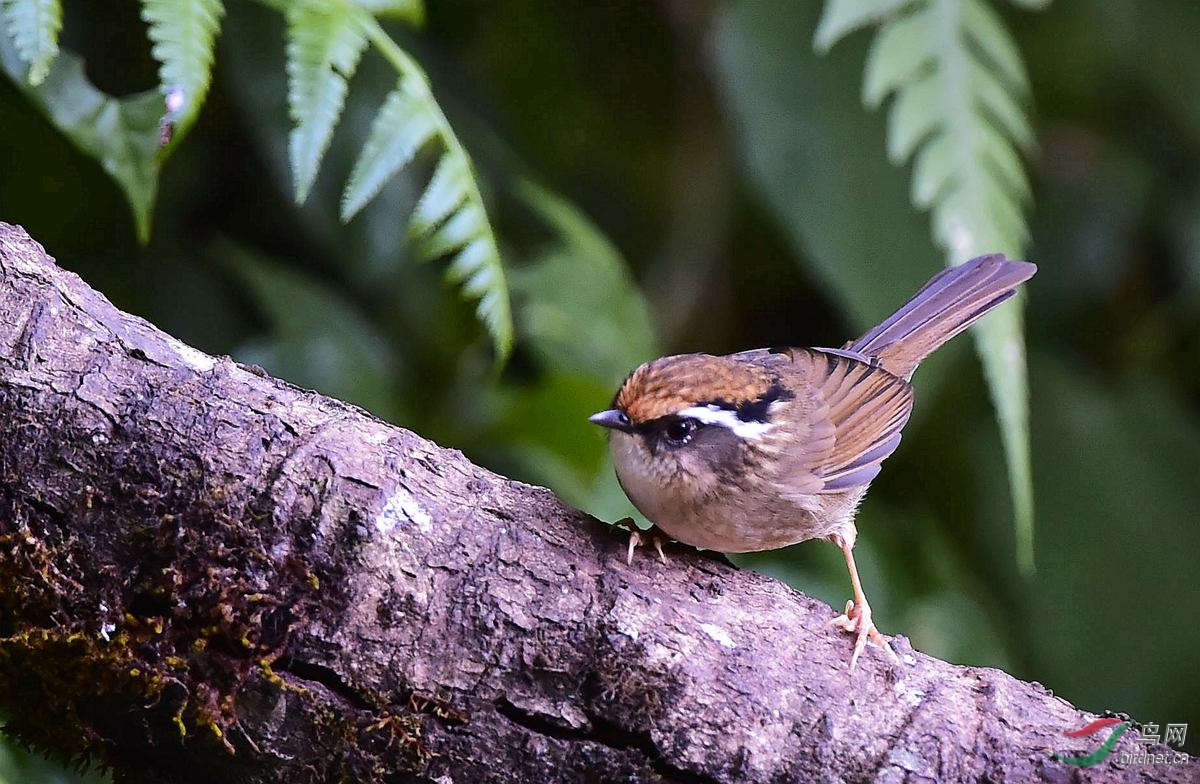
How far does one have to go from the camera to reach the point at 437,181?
241cm

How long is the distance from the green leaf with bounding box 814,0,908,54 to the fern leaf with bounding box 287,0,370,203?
1347 millimetres

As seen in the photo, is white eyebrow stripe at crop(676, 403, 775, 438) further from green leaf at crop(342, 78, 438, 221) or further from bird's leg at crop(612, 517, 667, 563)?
green leaf at crop(342, 78, 438, 221)

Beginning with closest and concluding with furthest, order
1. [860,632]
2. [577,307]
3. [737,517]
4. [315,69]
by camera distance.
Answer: [860,632] < [315,69] < [737,517] < [577,307]

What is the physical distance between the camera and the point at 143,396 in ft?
5.68

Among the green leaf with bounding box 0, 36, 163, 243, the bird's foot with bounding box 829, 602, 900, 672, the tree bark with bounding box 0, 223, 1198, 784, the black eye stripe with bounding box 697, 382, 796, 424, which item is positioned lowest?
the tree bark with bounding box 0, 223, 1198, 784

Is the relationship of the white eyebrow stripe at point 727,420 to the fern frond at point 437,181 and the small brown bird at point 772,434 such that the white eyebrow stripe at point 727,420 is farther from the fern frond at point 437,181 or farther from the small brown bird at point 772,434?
the fern frond at point 437,181

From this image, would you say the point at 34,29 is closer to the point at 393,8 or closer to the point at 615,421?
the point at 393,8

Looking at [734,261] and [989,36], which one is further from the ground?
[734,261]

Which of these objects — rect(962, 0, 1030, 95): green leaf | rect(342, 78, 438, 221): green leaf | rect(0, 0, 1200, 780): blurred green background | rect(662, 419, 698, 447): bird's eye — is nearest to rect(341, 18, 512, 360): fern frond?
rect(342, 78, 438, 221): green leaf

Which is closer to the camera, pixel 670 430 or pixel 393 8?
pixel 670 430

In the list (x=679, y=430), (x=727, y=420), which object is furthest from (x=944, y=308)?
(x=679, y=430)

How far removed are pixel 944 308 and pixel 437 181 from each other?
1452 mm

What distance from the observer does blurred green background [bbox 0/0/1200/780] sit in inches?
130

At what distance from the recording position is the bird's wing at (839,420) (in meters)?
2.60
